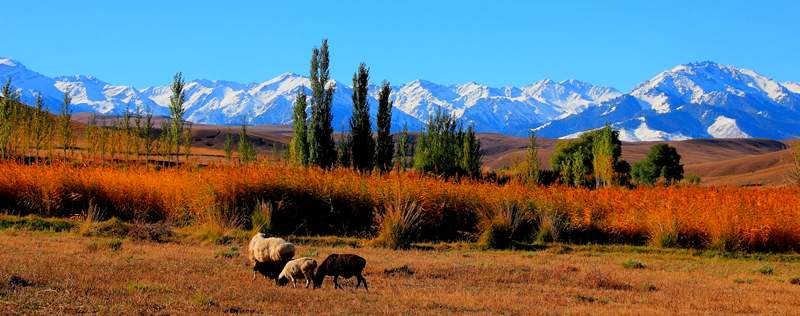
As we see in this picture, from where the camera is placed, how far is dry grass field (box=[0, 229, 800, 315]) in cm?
536

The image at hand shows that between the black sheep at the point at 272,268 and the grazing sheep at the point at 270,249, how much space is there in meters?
0.06

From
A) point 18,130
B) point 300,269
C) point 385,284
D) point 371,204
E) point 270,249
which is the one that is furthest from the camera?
point 18,130

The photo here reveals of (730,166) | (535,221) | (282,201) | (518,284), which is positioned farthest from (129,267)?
(730,166)

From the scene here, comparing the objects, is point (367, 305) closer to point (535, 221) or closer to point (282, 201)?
point (282, 201)

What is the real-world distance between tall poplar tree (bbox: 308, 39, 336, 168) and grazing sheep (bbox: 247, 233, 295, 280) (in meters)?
20.5

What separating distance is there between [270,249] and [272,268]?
30 centimetres

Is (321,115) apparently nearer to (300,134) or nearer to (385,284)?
(300,134)

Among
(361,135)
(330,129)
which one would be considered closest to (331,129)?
(330,129)

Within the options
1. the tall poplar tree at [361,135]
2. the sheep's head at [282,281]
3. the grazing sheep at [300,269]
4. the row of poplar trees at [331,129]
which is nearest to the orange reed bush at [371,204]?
the sheep's head at [282,281]

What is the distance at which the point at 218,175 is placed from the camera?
44.0ft

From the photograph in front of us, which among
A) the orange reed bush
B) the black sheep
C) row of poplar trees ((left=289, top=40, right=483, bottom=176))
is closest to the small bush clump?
the orange reed bush

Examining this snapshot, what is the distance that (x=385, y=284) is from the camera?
686cm

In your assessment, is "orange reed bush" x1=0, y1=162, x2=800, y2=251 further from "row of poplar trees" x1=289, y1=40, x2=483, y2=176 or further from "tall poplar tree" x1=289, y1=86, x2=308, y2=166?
"tall poplar tree" x1=289, y1=86, x2=308, y2=166

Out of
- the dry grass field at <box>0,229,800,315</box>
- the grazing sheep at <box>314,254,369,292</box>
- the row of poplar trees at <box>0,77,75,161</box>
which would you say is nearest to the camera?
the dry grass field at <box>0,229,800,315</box>
